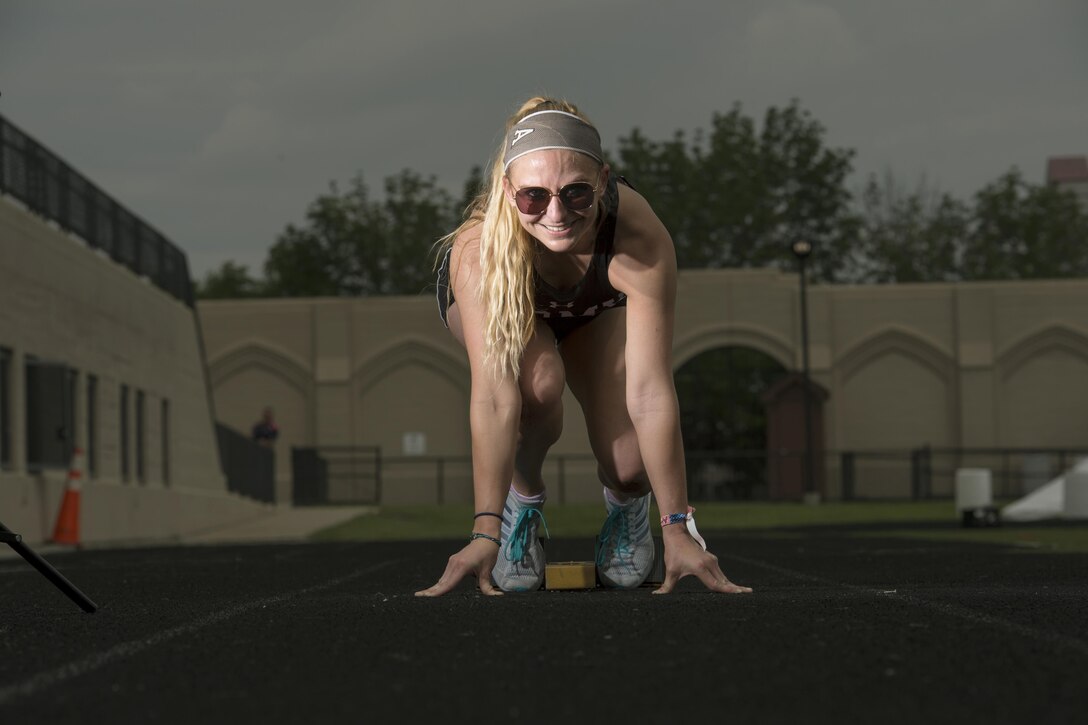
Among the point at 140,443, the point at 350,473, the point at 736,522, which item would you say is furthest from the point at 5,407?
the point at 350,473

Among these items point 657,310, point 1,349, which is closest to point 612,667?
point 657,310

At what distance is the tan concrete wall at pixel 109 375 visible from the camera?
70.0ft

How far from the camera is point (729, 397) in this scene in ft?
176

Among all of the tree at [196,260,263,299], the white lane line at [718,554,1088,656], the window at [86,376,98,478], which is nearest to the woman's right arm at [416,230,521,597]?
the white lane line at [718,554,1088,656]

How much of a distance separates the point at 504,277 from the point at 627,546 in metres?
1.38

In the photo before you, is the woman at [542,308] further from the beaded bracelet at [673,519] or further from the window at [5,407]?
the window at [5,407]

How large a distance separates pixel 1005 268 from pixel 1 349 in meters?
55.8

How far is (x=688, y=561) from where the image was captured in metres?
6.02

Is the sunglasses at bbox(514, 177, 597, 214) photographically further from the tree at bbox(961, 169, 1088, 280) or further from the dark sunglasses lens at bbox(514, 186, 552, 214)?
the tree at bbox(961, 169, 1088, 280)

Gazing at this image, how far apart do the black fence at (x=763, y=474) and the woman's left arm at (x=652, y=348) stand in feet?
131

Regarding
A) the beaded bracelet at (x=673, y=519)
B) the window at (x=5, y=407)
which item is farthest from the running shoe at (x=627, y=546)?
the window at (x=5, y=407)

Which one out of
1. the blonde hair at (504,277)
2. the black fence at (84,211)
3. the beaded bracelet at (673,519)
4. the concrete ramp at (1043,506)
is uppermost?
the black fence at (84,211)

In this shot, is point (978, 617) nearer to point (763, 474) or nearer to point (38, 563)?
point (38, 563)

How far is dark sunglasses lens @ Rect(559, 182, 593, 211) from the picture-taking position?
5898 millimetres
